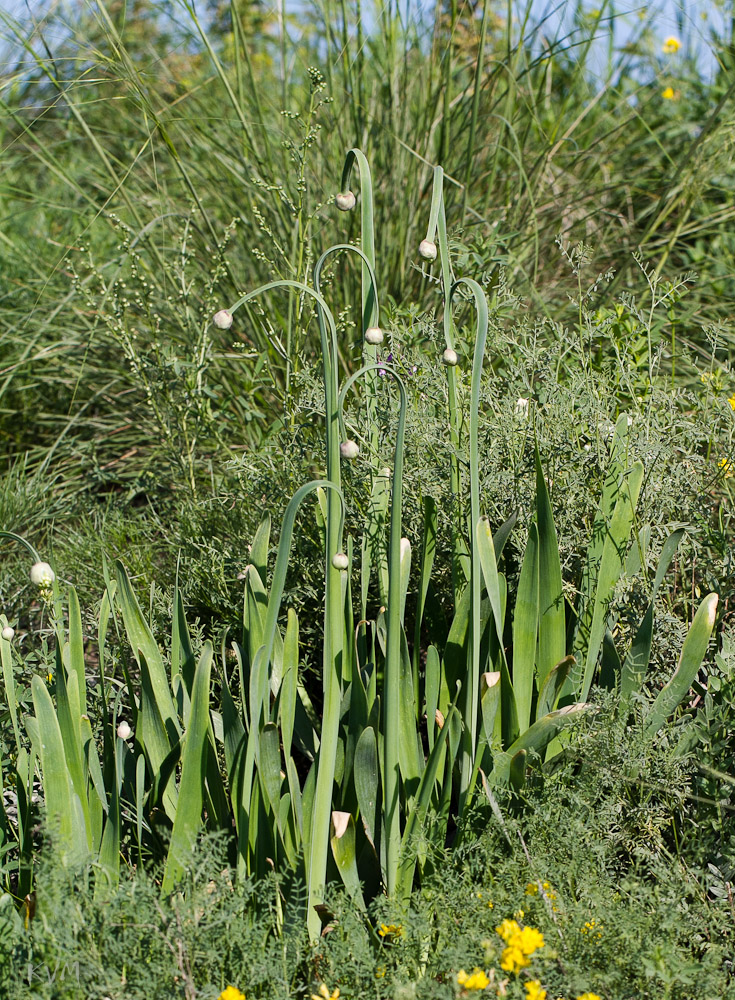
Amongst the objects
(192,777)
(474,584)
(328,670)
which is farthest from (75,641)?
(474,584)

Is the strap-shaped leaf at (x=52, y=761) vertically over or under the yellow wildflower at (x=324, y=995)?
over

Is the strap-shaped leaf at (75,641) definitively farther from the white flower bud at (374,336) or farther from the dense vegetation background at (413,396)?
the white flower bud at (374,336)

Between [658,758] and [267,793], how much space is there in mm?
641

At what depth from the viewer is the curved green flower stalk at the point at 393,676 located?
1.30 meters

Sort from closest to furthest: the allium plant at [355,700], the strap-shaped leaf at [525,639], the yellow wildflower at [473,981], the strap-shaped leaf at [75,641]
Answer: the yellow wildflower at [473,981]
the allium plant at [355,700]
the strap-shaped leaf at [75,641]
the strap-shaped leaf at [525,639]

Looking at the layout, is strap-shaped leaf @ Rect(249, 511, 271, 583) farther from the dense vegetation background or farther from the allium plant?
the dense vegetation background

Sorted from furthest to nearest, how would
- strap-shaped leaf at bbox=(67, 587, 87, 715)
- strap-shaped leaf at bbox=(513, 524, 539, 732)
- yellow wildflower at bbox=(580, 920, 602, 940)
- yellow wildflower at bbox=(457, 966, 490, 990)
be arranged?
1. strap-shaped leaf at bbox=(513, 524, 539, 732)
2. strap-shaped leaf at bbox=(67, 587, 87, 715)
3. yellow wildflower at bbox=(580, 920, 602, 940)
4. yellow wildflower at bbox=(457, 966, 490, 990)

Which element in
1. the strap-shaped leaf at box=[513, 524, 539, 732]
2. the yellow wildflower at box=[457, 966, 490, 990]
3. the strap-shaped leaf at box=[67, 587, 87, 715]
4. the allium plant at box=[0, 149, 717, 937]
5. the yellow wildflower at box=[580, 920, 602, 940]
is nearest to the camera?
the yellow wildflower at box=[457, 966, 490, 990]

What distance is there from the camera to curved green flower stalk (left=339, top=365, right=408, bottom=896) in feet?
4.28

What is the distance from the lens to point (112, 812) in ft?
4.59

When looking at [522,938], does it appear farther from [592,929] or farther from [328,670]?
[328,670]

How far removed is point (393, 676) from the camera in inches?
52.6

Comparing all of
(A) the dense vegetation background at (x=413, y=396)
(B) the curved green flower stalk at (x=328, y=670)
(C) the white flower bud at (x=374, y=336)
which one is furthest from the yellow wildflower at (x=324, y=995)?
(C) the white flower bud at (x=374, y=336)

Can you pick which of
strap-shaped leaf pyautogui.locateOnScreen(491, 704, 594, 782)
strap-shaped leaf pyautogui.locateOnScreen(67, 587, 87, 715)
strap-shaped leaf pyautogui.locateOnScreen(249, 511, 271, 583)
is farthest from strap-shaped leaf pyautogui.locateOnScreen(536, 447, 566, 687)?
strap-shaped leaf pyautogui.locateOnScreen(67, 587, 87, 715)
